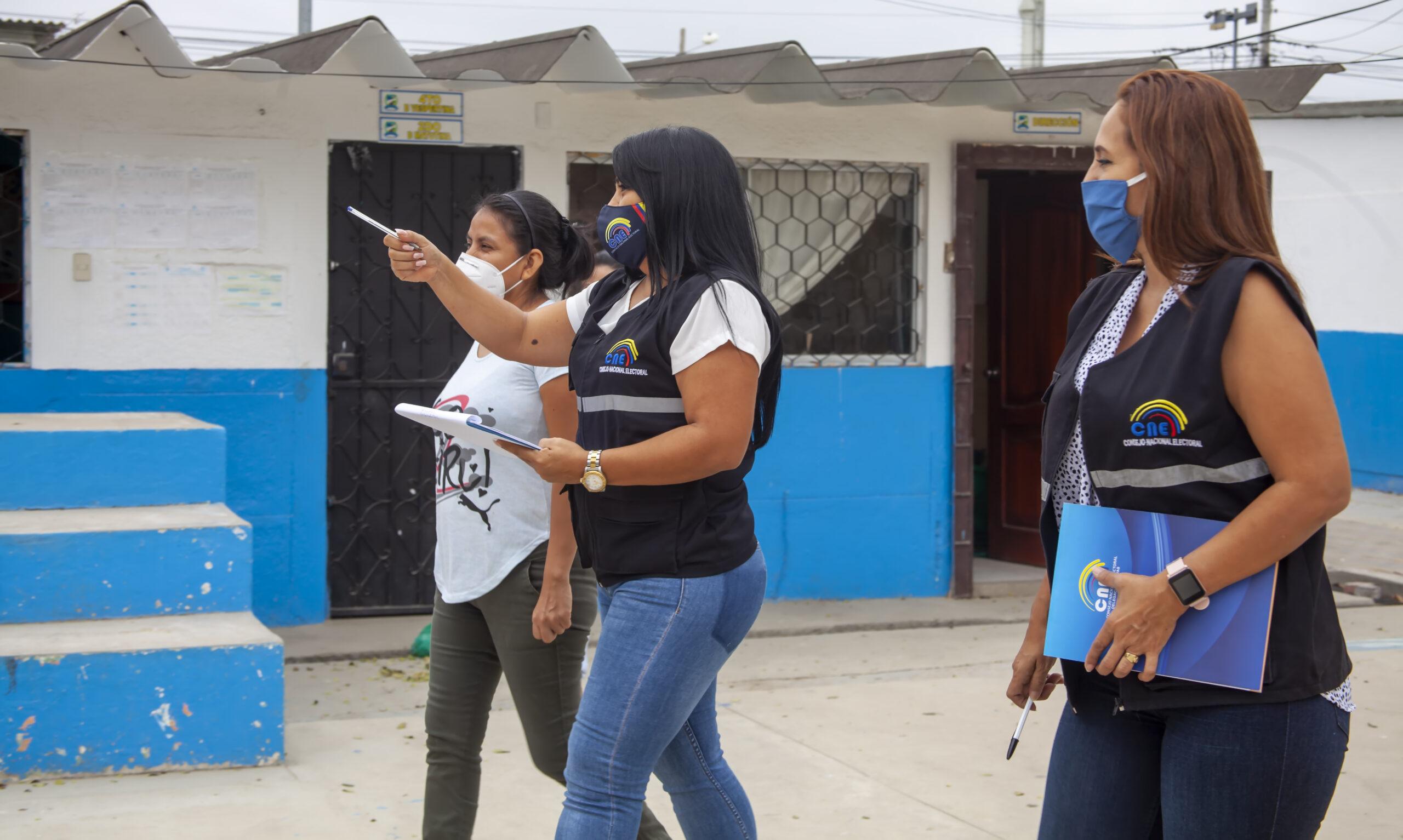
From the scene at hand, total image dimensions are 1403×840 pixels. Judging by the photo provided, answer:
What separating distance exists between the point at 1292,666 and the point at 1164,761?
0.75 feet

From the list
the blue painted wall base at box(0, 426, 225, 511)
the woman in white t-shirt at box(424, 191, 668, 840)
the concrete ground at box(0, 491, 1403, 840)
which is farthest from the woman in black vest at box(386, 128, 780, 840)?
the blue painted wall base at box(0, 426, 225, 511)

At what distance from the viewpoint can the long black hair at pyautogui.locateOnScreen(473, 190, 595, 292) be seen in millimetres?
3225

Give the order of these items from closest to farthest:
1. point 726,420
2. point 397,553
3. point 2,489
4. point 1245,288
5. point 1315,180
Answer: point 1245,288, point 726,420, point 2,489, point 397,553, point 1315,180

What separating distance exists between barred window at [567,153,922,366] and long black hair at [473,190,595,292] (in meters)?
3.70

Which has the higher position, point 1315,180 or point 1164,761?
point 1315,180

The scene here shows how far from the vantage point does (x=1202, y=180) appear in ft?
6.21

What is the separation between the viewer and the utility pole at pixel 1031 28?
21312 mm

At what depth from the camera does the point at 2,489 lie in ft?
15.5

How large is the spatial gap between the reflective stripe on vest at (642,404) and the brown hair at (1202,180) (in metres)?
0.84

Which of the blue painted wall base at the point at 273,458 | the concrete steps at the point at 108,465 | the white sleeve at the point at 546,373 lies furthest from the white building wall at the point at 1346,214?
the white sleeve at the point at 546,373

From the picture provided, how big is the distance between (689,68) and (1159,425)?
14.6 ft

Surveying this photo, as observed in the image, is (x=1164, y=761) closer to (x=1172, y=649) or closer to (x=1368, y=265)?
(x=1172, y=649)

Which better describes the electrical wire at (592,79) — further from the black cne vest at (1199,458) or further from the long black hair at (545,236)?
the black cne vest at (1199,458)

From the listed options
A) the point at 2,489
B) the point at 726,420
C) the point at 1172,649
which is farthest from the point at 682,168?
the point at 2,489
